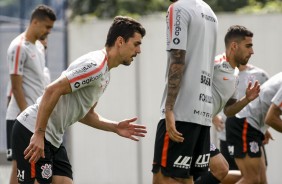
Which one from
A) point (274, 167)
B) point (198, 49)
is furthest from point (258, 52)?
point (198, 49)

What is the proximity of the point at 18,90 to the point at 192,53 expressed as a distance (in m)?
2.59

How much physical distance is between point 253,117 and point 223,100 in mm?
2054

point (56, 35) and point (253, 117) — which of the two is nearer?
point (253, 117)

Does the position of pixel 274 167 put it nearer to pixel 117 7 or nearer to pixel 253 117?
pixel 253 117

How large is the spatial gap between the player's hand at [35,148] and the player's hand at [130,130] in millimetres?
781

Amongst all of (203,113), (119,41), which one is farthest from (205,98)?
(119,41)

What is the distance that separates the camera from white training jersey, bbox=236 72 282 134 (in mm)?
10547

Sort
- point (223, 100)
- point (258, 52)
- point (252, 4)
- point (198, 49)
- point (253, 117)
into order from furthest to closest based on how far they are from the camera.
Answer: point (252, 4) → point (258, 52) → point (253, 117) → point (223, 100) → point (198, 49)

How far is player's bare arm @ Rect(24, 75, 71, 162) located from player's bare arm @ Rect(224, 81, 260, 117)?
193 centimetres

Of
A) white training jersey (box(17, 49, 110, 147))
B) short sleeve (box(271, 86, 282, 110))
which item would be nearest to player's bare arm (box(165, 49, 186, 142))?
white training jersey (box(17, 49, 110, 147))

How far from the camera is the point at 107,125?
8.30m

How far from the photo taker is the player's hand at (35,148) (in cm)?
750

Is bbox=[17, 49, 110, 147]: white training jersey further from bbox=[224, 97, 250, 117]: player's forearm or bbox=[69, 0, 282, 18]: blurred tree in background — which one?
bbox=[69, 0, 282, 18]: blurred tree in background

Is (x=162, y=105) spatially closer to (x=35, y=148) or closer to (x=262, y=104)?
(x=35, y=148)
